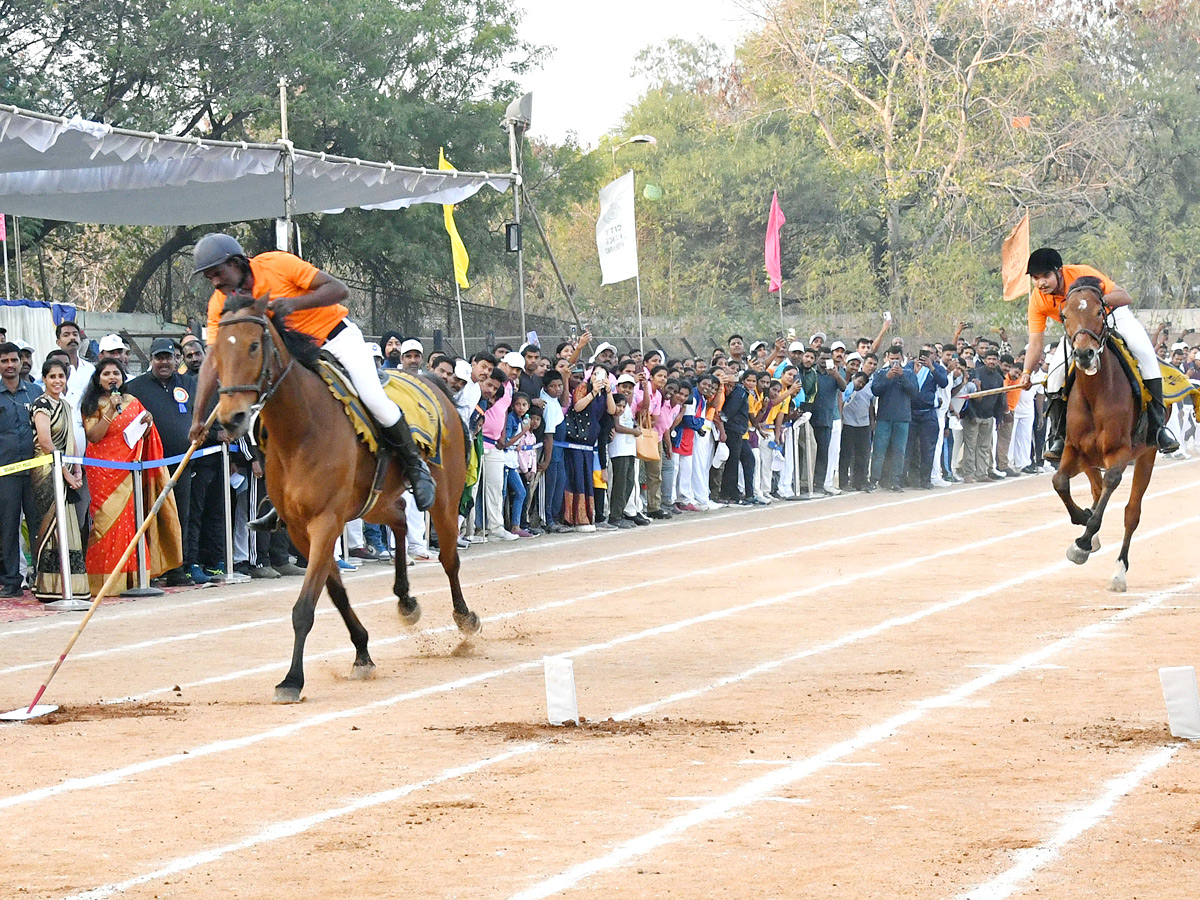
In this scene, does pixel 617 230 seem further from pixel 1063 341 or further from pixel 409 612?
pixel 409 612

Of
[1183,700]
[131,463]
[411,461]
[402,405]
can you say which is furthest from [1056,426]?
[131,463]

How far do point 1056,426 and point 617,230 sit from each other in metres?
14.2

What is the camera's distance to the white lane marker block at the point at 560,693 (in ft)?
27.9

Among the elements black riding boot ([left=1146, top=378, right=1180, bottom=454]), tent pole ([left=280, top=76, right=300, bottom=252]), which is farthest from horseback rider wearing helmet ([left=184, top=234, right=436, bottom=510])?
tent pole ([left=280, top=76, right=300, bottom=252])

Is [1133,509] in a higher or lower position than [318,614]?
higher

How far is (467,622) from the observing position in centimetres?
1194

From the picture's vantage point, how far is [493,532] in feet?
67.3

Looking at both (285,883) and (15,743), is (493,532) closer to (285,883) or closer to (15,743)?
(15,743)

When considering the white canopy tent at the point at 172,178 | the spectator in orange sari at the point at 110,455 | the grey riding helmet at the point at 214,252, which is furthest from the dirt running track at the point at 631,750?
the white canopy tent at the point at 172,178

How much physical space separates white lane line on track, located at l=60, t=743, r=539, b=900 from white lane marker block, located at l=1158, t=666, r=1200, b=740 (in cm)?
298

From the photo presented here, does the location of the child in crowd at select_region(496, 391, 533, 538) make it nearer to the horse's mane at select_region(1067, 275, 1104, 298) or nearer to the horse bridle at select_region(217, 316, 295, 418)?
the horse's mane at select_region(1067, 275, 1104, 298)

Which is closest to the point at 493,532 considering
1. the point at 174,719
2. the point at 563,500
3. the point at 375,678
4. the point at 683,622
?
the point at 563,500

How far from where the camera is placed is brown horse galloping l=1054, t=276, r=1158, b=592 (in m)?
13.6

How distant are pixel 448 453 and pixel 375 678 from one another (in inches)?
90.8
